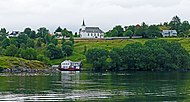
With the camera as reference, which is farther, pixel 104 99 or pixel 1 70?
pixel 1 70

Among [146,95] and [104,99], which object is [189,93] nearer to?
[146,95]

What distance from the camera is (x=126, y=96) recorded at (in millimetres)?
85688

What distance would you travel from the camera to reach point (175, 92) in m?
93.6

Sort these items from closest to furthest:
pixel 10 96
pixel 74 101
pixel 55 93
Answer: pixel 74 101, pixel 10 96, pixel 55 93

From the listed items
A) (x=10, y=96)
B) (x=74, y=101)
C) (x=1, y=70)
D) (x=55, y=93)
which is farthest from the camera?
(x=1, y=70)

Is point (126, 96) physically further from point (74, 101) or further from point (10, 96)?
point (10, 96)

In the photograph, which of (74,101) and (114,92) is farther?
(114,92)

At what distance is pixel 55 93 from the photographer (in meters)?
90.2

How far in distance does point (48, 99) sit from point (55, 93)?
36.3 ft

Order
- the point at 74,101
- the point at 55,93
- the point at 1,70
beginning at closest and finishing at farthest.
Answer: the point at 74,101 < the point at 55,93 < the point at 1,70

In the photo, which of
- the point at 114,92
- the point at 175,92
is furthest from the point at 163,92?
the point at 114,92

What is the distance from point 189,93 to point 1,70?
11612cm

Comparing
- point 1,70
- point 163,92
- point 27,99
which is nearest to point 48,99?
point 27,99

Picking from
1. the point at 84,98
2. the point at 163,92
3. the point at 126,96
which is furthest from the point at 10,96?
the point at 163,92
